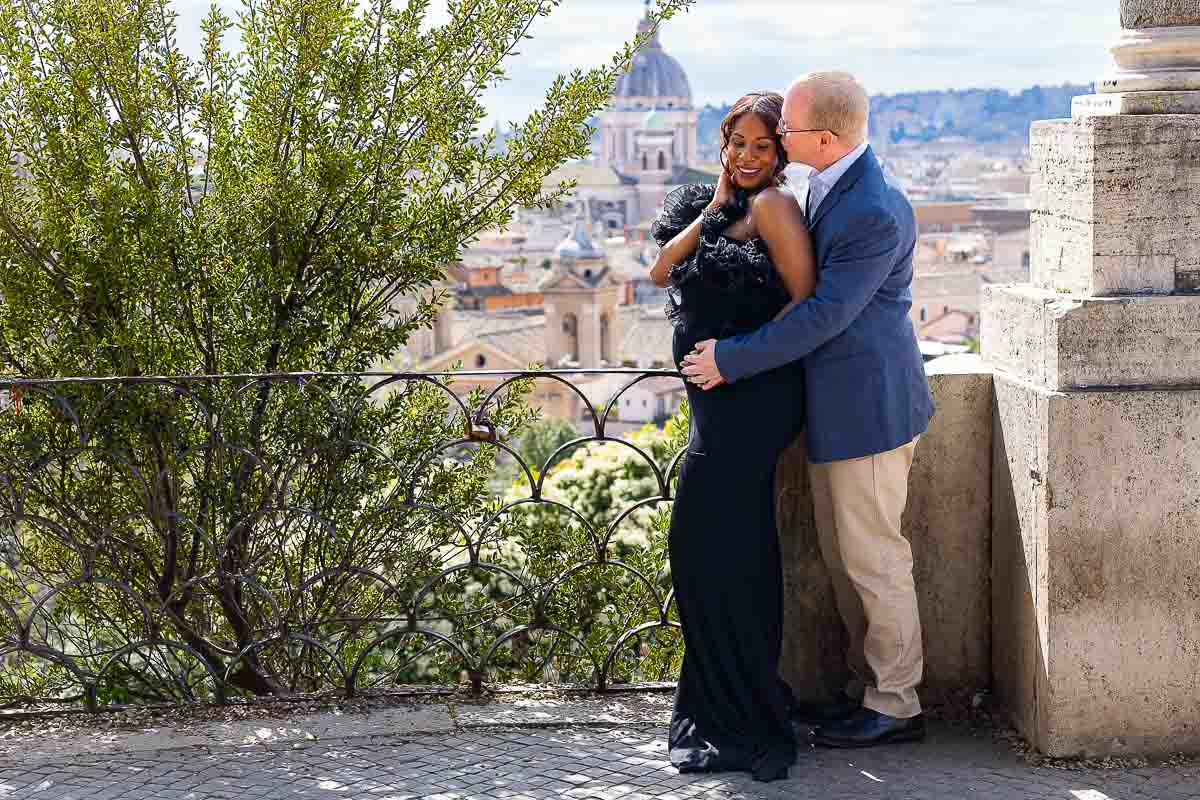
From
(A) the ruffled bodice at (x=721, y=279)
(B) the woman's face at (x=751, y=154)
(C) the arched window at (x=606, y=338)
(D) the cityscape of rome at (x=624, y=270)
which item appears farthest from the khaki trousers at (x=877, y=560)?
(C) the arched window at (x=606, y=338)

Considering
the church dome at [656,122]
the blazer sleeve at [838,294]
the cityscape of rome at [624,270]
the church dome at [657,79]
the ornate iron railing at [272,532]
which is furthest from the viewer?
the church dome at [657,79]

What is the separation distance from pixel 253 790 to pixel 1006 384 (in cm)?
174

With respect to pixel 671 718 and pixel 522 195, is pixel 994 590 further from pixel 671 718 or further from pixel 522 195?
pixel 522 195

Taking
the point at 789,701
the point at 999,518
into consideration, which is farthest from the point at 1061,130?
the point at 789,701

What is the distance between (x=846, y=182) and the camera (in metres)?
2.99

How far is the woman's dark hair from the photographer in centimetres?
298

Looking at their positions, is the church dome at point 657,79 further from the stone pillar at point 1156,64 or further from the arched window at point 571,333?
the stone pillar at point 1156,64

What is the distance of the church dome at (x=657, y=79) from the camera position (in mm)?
145375

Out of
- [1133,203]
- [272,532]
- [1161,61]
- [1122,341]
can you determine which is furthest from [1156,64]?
[272,532]

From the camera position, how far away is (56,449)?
374 centimetres

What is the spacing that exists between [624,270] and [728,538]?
92.3 metres

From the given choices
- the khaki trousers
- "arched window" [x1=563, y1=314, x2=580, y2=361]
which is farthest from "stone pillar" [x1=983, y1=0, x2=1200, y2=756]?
"arched window" [x1=563, y1=314, x2=580, y2=361]

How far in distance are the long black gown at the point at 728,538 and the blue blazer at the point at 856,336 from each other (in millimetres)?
71

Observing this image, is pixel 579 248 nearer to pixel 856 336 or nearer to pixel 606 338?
pixel 606 338
